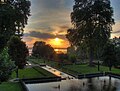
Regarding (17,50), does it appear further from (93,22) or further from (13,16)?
(93,22)

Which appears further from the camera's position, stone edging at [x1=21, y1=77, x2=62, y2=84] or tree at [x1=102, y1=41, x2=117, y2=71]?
tree at [x1=102, y1=41, x2=117, y2=71]

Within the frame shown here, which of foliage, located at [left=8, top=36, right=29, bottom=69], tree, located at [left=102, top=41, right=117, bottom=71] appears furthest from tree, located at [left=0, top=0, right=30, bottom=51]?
tree, located at [left=102, top=41, right=117, bottom=71]

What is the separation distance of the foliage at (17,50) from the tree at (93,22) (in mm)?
23132

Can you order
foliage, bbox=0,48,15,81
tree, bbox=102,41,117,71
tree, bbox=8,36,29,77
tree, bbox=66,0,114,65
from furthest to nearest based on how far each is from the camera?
tree, bbox=66,0,114,65
tree, bbox=102,41,117,71
tree, bbox=8,36,29,77
foliage, bbox=0,48,15,81

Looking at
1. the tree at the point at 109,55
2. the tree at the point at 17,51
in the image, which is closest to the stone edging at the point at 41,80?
the tree at the point at 17,51

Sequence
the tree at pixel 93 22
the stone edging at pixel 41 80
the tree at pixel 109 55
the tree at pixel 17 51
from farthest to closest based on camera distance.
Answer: the tree at pixel 93 22
the tree at pixel 109 55
the tree at pixel 17 51
the stone edging at pixel 41 80

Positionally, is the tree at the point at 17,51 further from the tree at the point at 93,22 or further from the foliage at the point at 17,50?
the tree at the point at 93,22

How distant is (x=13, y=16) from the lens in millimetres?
47688

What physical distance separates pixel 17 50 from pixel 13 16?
895cm

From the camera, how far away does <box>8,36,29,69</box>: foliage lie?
4213 cm

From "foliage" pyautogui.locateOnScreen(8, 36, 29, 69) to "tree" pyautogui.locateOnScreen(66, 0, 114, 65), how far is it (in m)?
23.1

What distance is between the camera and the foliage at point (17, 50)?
4213 centimetres

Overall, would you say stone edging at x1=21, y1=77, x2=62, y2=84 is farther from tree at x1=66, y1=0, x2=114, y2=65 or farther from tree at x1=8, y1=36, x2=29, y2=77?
tree at x1=66, y1=0, x2=114, y2=65

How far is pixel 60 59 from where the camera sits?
7494cm
